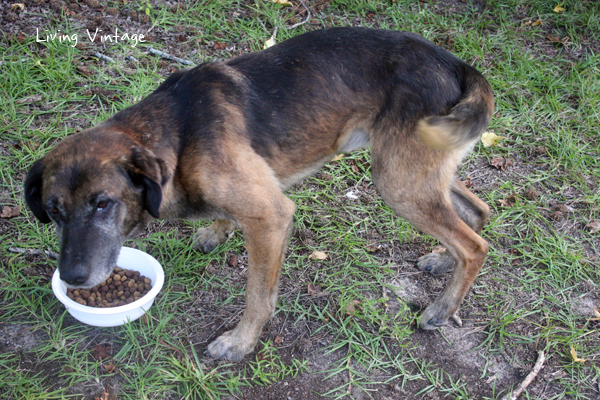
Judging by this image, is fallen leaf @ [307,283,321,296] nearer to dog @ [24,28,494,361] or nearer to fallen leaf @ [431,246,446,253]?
dog @ [24,28,494,361]

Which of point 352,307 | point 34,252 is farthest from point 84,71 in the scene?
point 352,307

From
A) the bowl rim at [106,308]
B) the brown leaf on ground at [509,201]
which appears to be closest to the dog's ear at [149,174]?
the bowl rim at [106,308]

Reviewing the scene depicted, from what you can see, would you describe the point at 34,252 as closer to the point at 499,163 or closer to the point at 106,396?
the point at 106,396

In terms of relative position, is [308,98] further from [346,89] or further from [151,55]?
[151,55]

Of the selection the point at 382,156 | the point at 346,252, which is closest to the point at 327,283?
the point at 346,252

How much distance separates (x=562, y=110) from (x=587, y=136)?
1.37 feet

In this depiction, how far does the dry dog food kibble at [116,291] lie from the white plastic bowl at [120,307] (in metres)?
0.06

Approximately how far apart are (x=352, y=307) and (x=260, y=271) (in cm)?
91

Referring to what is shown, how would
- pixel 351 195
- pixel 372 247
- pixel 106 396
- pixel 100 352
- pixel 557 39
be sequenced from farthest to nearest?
pixel 557 39 < pixel 351 195 < pixel 372 247 < pixel 100 352 < pixel 106 396

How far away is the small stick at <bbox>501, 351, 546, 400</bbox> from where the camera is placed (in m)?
3.29

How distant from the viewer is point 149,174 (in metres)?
2.86

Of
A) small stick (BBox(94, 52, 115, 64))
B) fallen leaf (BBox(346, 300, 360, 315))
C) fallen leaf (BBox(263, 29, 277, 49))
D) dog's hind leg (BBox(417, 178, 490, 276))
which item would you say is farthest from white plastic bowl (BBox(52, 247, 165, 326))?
fallen leaf (BBox(263, 29, 277, 49))

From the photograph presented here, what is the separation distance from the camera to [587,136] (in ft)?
17.4

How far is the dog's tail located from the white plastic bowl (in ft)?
6.57
